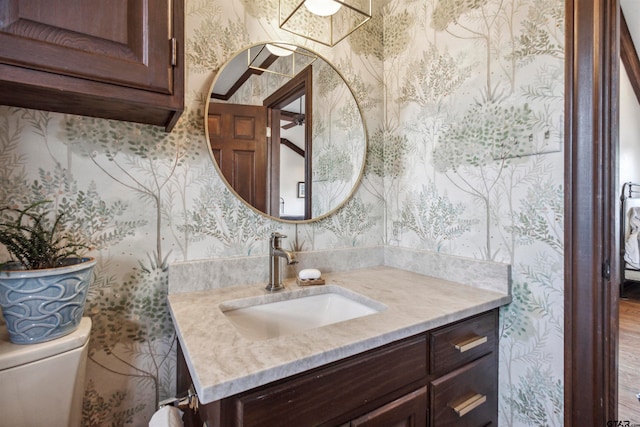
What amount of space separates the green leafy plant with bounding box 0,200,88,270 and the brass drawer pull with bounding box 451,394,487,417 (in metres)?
1.20

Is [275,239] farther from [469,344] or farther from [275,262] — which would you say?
[469,344]

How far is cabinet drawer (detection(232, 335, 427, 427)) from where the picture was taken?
561 millimetres

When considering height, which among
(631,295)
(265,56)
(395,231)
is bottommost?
(631,295)

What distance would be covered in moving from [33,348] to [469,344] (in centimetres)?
116

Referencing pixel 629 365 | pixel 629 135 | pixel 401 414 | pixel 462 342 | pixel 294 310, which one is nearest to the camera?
pixel 401 414

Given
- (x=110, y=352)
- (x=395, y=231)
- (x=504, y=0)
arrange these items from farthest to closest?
(x=395, y=231) → (x=504, y=0) → (x=110, y=352)

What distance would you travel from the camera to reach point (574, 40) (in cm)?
87

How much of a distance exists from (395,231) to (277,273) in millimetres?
696

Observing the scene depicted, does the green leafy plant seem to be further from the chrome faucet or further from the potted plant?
the chrome faucet

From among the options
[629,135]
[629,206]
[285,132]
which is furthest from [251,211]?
[629,206]

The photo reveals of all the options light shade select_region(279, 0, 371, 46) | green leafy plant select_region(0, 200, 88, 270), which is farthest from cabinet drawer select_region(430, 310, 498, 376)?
light shade select_region(279, 0, 371, 46)

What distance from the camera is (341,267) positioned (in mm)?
1355

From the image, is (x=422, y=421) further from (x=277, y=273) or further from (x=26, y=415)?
(x=26, y=415)

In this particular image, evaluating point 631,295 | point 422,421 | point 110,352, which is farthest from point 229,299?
point 631,295
